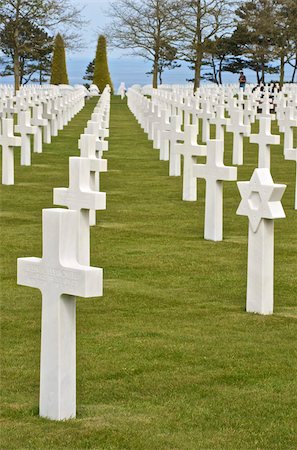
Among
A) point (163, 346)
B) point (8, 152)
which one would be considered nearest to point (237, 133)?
point (8, 152)

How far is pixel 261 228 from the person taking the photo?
28.5 feet

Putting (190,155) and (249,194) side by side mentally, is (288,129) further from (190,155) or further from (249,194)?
(249,194)

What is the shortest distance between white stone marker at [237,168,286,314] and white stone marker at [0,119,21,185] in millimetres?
10036

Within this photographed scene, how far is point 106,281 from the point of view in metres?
10.2

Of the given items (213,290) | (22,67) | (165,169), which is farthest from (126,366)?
(22,67)

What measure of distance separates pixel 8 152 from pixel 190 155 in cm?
350

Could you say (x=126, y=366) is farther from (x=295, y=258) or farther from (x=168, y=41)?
(x=168, y=41)

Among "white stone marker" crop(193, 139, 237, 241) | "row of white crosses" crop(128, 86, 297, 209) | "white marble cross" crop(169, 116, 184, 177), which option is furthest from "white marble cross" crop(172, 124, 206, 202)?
"white marble cross" crop(169, 116, 184, 177)

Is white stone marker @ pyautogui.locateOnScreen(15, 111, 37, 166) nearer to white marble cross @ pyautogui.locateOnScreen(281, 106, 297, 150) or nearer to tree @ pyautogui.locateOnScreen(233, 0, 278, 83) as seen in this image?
white marble cross @ pyautogui.locateOnScreen(281, 106, 297, 150)

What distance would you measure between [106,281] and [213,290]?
2.99 feet

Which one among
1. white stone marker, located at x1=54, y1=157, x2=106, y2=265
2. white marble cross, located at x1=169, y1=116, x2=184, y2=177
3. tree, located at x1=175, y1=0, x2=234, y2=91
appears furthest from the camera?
tree, located at x1=175, y1=0, x2=234, y2=91

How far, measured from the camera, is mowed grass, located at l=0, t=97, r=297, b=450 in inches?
238

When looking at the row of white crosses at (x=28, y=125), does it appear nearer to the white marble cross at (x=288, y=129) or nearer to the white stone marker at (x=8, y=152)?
the white stone marker at (x=8, y=152)

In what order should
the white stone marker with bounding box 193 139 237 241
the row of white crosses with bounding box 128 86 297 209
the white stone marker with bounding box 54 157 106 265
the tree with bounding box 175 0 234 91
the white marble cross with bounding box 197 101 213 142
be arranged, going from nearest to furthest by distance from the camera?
the white stone marker with bounding box 54 157 106 265 < the white stone marker with bounding box 193 139 237 241 < the row of white crosses with bounding box 128 86 297 209 < the white marble cross with bounding box 197 101 213 142 < the tree with bounding box 175 0 234 91
